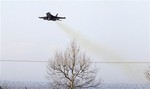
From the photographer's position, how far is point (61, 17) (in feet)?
140

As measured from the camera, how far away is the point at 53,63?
52.4 meters

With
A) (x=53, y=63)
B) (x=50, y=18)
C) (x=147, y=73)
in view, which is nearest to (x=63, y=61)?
(x=53, y=63)

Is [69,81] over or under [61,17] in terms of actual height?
under

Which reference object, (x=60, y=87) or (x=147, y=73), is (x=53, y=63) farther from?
(x=147, y=73)

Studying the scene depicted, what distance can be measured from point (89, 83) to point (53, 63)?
5233mm

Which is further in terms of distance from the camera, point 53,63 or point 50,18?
point 53,63

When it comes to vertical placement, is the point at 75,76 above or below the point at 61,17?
below

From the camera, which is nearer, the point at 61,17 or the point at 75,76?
the point at 61,17

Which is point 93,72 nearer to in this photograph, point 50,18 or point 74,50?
point 74,50

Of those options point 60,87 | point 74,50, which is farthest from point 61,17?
point 60,87

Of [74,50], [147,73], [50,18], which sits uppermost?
[50,18]

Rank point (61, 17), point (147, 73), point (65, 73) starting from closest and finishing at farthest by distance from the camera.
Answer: point (61, 17) < point (65, 73) < point (147, 73)

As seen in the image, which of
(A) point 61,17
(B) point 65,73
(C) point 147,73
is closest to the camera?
(A) point 61,17

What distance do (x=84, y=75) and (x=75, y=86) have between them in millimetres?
1832
